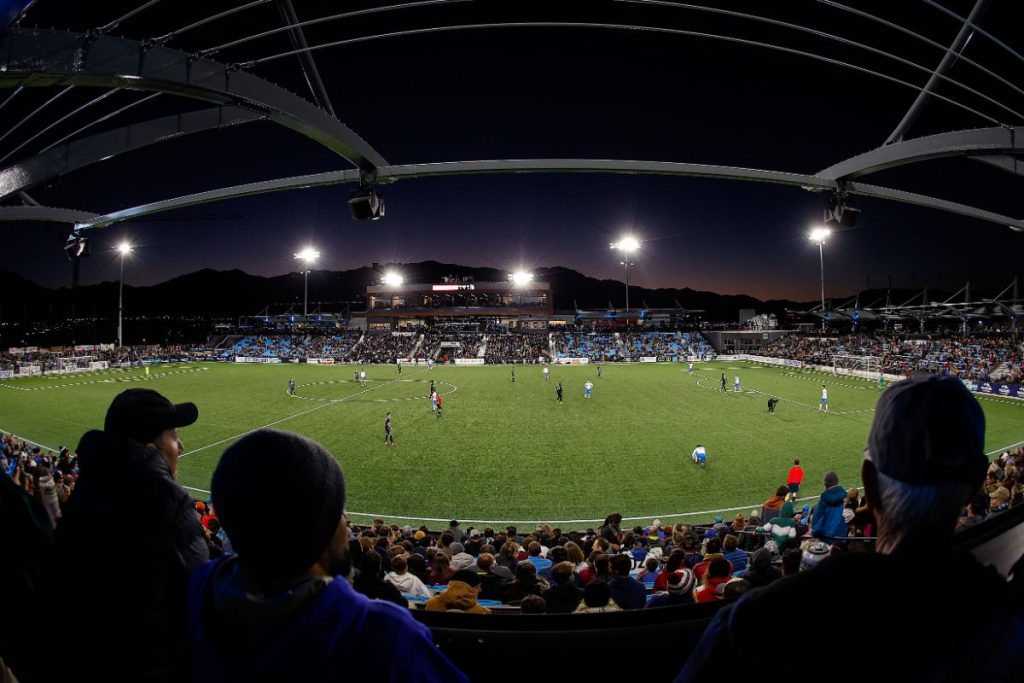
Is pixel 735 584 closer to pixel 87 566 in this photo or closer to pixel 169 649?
pixel 169 649

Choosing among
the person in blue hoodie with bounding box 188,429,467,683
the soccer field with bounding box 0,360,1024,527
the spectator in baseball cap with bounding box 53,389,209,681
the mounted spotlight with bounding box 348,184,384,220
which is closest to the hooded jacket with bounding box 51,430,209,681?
the spectator in baseball cap with bounding box 53,389,209,681

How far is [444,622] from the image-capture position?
1621 mm

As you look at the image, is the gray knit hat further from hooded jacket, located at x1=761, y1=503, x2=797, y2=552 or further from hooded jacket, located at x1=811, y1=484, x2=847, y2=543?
hooded jacket, located at x1=761, y1=503, x2=797, y2=552

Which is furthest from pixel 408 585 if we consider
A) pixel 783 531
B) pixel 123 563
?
pixel 783 531

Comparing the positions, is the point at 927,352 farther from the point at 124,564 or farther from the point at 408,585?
the point at 124,564

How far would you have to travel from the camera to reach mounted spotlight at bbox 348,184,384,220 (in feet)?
18.5

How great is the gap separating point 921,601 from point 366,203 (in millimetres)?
5827

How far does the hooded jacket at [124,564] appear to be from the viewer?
1583mm

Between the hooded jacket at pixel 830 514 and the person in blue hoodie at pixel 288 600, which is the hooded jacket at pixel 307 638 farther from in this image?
the hooded jacket at pixel 830 514

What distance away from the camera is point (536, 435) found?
67.2 ft

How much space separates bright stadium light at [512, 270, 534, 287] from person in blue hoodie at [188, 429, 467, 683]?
92.6 meters

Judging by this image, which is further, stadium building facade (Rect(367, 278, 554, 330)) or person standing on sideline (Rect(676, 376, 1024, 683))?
stadium building facade (Rect(367, 278, 554, 330))

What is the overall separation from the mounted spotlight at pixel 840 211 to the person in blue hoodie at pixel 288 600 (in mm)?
6815

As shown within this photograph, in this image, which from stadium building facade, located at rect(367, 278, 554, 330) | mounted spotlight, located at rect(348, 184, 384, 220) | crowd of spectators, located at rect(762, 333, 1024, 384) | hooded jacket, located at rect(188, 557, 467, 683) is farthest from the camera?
stadium building facade, located at rect(367, 278, 554, 330)
